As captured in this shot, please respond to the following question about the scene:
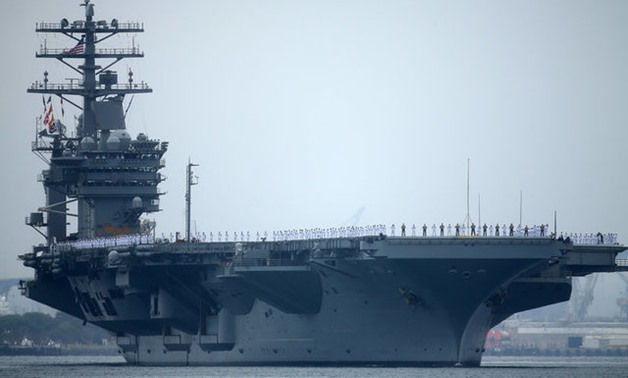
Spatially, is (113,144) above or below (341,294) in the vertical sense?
above

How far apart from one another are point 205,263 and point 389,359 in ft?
30.1

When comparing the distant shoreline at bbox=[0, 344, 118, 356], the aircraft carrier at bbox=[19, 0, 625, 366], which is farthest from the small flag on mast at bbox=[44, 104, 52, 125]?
the distant shoreline at bbox=[0, 344, 118, 356]

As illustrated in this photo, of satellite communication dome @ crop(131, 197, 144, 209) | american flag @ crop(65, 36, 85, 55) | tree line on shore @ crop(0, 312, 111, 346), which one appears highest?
american flag @ crop(65, 36, 85, 55)

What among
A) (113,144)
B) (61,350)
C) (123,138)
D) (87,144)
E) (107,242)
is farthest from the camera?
(61,350)

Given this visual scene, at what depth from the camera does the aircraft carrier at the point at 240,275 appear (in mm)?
60844

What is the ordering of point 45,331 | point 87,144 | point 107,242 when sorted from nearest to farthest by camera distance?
point 107,242
point 87,144
point 45,331

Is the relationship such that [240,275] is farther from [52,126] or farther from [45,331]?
[45,331]

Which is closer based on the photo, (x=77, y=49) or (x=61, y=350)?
(x=77, y=49)

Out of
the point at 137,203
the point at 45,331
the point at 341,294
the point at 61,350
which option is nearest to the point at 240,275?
the point at 341,294

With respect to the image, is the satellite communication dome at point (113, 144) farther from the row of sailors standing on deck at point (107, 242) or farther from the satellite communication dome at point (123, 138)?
the row of sailors standing on deck at point (107, 242)

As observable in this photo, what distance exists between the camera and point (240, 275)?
6512 centimetres

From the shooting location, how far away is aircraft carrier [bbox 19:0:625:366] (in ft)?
200

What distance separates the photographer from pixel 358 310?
211 ft

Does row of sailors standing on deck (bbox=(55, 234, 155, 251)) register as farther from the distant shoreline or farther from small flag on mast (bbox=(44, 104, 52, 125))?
the distant shoreline
